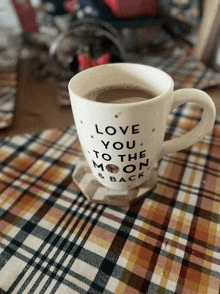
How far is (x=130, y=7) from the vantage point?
79cm

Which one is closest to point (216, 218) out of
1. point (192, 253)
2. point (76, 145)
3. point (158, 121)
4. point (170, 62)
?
point (192, 253)

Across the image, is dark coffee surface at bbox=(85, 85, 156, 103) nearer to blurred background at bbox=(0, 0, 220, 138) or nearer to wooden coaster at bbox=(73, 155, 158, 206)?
wooden coaster at bbox=(73, 155, 158, 206)

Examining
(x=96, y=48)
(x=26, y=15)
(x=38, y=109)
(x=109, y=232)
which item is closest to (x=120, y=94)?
(x=109, y=232)

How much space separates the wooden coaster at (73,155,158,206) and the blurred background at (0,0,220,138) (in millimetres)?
304

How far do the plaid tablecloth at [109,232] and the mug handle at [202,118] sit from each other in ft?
0.28

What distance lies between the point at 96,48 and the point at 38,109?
0.33 meters

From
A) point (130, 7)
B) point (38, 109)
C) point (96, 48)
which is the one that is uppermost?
point (130, 7)

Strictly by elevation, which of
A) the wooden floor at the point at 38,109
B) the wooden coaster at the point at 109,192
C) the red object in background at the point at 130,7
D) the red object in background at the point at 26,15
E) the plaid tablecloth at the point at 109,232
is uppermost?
the red object in background at the point at 130,7

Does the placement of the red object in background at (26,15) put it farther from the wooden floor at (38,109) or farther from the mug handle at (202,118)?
the mug handle at (202,118)

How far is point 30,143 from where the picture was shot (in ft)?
1.50

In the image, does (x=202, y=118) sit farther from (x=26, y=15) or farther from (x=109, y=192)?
(x=26, y=15)

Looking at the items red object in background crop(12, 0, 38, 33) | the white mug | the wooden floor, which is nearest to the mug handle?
the white mug

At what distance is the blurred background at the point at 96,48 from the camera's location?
664mm

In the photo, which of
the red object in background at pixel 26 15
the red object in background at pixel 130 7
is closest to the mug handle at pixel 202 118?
the red object in background at pixel 130 7
